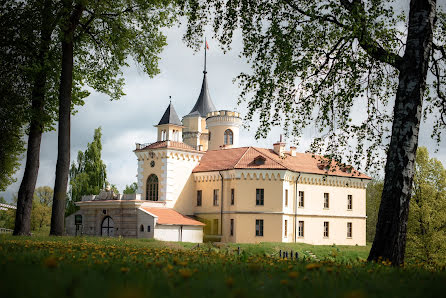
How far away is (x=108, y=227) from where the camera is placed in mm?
43156

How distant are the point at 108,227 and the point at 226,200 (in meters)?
10.7

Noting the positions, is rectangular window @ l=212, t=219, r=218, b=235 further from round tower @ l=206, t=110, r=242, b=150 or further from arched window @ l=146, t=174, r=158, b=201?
round tower @ l=206, t=110, r=242, b=150

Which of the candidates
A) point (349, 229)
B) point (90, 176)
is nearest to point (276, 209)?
point (349, 229)

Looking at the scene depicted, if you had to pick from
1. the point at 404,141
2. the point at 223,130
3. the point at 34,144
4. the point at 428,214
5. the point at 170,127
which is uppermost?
the point at 223,130

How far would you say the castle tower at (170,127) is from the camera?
Result: 45500 millimetres

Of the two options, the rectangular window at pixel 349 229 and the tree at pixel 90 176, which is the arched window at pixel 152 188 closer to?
the tree at pixel 90 176

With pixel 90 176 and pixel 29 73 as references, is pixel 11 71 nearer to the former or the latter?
pixel 29 73

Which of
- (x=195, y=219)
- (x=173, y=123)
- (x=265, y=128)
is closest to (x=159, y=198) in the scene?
(x=195, y=219)

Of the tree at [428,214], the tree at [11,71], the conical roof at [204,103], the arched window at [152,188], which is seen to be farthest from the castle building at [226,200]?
the tree at [11,71]

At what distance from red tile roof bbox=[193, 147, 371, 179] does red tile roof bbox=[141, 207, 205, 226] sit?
16.3 ft

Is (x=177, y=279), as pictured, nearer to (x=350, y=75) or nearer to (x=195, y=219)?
(x=350, y=75)

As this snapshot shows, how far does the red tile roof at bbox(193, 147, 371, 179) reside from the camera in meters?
42.6

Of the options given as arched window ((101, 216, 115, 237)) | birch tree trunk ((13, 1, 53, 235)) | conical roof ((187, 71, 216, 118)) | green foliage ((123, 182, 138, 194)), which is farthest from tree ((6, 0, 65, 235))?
→ green foliage ((123, 182, 138, 194))

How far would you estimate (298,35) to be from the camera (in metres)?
13.8
